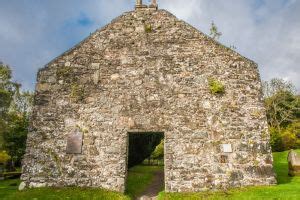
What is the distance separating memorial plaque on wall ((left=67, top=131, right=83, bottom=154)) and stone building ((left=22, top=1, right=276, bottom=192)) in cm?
4

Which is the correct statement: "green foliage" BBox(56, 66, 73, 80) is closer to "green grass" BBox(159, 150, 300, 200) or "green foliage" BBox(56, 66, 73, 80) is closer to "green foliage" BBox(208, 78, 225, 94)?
"green foliage" BBox(208, 78, 225, 94)

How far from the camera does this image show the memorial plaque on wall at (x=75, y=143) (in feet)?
35.0

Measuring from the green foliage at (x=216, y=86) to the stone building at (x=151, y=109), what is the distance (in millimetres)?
42

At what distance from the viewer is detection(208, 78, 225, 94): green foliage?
11.1 metres

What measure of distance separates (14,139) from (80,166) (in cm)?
1649

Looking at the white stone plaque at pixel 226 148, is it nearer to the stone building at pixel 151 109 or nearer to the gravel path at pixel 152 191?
the stone building at pixel 151 109

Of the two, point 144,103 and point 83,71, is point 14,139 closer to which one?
point 83,71

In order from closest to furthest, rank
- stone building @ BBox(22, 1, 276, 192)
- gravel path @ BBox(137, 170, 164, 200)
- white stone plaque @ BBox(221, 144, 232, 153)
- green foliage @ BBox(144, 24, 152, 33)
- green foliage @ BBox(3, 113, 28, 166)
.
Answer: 1. stone building @ BBox(22, 1, 276, 192)
2. white stone plaque @ BBox(221, 144, 232, 153)
3. gravel path @ BBox(137, 170, 164, 200)
4. green foliage @ BBox(144, 24, 152, 33)
5. green foliage @ BBox(3, 113, 28, 166)

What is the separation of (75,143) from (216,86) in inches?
243

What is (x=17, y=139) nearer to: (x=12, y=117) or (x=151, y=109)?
(x=12, y=117)

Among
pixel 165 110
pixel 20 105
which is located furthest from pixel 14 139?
pixel 165 110

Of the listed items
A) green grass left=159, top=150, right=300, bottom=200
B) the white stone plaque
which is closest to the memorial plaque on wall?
green grass left=159, top=150, right=300, bottom=200

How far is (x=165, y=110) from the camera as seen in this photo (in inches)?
433

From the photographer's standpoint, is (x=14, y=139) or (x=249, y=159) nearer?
(x=249, y=159)
